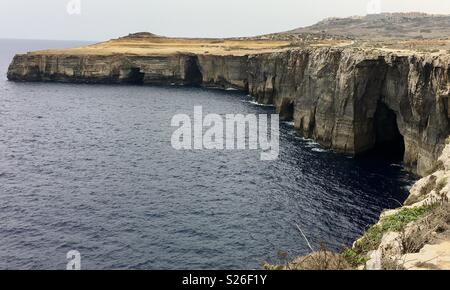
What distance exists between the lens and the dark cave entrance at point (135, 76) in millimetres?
153875

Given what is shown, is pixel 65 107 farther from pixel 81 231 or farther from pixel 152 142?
pixel 81 231

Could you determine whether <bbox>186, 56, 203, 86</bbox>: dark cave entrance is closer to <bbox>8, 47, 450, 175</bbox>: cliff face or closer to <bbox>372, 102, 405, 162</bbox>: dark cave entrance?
<bbox>8, 47, 450, 175</bbox>: cliff face

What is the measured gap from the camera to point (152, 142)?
76.8 m

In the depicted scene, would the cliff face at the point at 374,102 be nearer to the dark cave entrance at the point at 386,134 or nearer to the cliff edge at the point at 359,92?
the dark cave entrance at the point at 386,134

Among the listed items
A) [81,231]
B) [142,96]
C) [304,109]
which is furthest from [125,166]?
[142,96]

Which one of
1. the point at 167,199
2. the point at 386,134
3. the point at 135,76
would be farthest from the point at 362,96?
the point at 135,76

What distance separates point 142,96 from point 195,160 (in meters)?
63.8

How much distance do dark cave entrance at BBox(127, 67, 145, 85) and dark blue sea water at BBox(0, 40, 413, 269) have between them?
229ft

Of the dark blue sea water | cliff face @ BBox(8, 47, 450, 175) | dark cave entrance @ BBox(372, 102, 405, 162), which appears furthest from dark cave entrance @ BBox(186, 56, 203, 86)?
dark cave entrance @ BBox(372, 102, 405, 162)

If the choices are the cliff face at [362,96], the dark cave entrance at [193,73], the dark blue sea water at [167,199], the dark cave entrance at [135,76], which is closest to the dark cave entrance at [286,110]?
the cliff face at [362,96]

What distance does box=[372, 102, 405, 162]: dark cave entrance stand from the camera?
6888 cm

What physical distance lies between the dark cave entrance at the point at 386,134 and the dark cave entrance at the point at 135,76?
99098 mm

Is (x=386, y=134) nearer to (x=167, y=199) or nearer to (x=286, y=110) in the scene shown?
(x=286, y=110)

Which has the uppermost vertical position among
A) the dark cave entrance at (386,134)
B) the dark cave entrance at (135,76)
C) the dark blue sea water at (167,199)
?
the dark cave entrance at (135,76)
